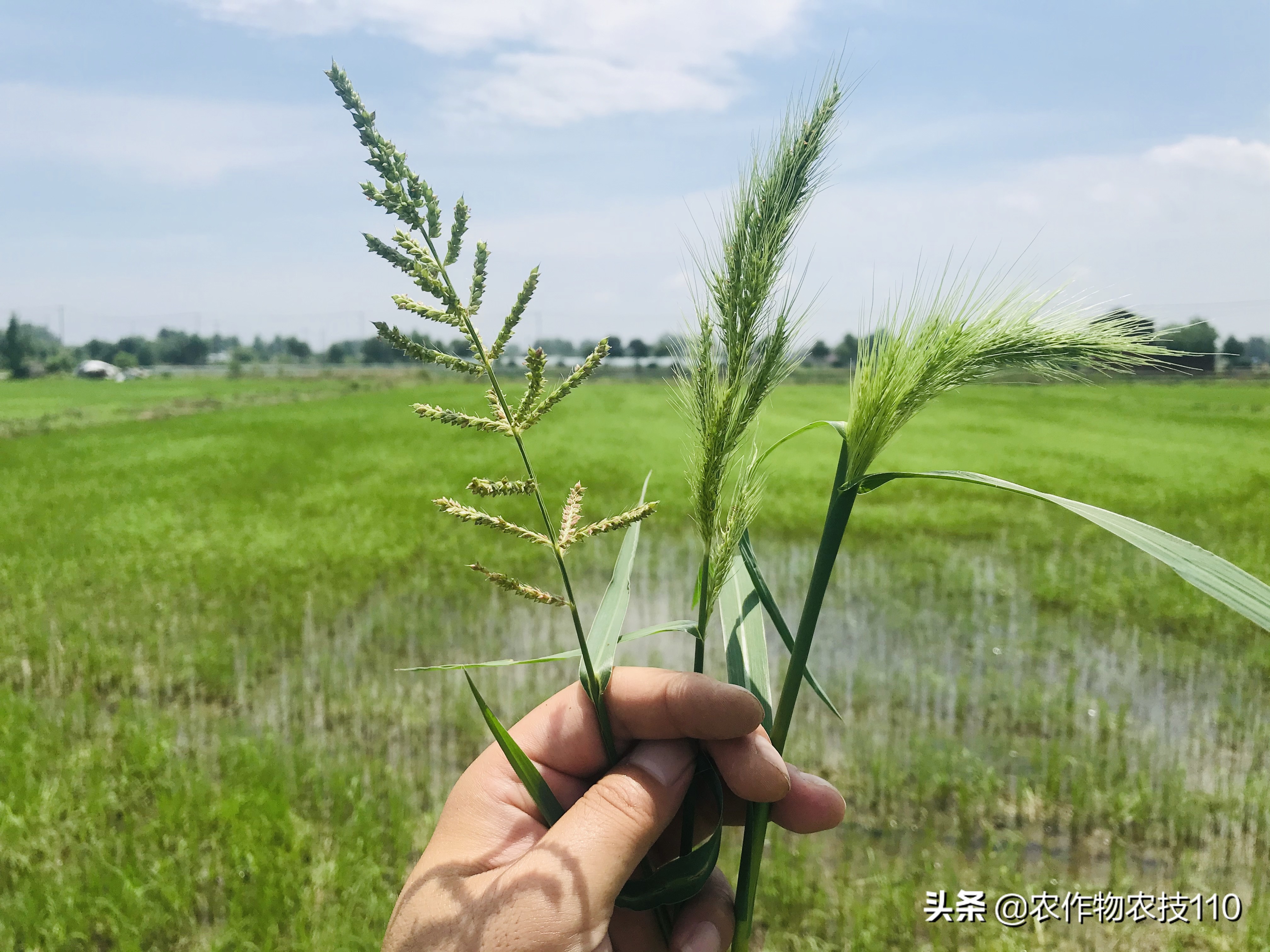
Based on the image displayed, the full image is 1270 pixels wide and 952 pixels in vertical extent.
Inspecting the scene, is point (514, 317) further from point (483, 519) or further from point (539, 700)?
point (539, 700)

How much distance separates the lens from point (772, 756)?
0.95 meters

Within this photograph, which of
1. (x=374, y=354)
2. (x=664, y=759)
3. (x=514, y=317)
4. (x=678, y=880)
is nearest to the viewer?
(x=514, y=317)

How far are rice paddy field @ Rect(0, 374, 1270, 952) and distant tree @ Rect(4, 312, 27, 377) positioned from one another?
1137 cm

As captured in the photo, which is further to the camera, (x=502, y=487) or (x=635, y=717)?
(x=635, y=717)

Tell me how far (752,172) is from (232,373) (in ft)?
102

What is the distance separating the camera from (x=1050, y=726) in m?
3.51

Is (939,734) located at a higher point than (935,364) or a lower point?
lower

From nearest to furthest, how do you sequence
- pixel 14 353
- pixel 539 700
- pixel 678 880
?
pixel 678 880, pixel 539 700, pixel 14 353

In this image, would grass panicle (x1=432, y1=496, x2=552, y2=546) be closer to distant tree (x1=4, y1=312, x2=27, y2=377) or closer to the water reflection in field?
the water reflection in field

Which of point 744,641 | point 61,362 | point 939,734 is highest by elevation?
point 61,362

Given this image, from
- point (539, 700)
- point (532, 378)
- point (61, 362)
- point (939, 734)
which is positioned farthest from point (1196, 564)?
point (61, 362)

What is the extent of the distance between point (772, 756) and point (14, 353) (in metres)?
22.1

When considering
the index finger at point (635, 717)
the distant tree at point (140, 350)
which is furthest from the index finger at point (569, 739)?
the distant tree at point (140, 350)

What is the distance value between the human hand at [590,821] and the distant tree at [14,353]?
2098 cm
